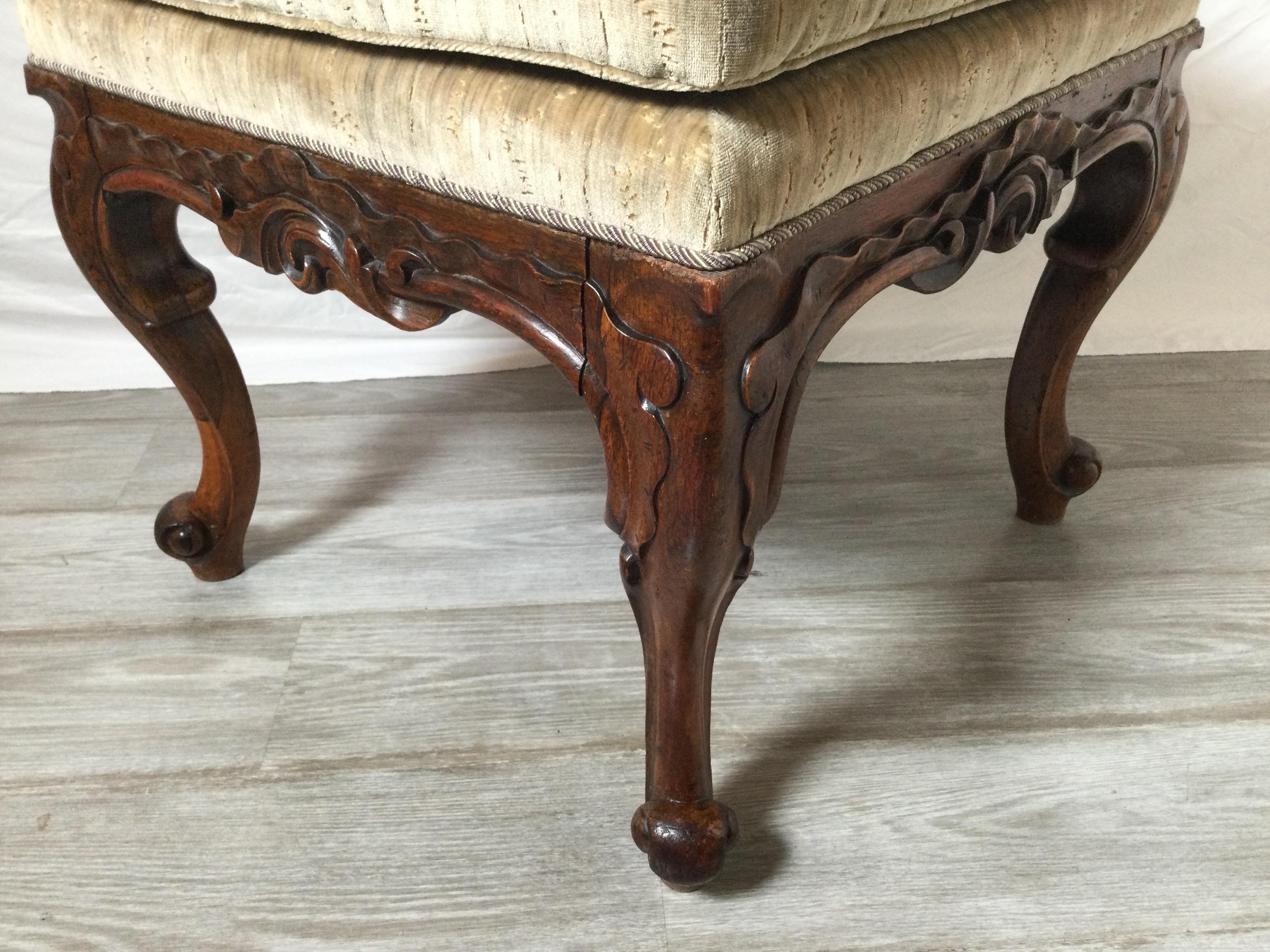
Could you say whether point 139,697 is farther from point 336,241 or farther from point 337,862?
point 336,241

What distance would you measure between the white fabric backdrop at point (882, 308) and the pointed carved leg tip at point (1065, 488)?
38cm

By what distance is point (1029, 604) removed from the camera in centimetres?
95

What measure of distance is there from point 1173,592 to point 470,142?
2.33ft

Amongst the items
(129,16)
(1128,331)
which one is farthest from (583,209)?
(1128,331)

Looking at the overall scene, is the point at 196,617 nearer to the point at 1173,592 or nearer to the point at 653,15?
the point at 653,15

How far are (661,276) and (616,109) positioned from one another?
75 millimetres

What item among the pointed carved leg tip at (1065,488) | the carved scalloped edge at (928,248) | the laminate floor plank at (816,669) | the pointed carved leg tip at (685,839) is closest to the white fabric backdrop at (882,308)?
the pointed carved leg tip at (1065,488)

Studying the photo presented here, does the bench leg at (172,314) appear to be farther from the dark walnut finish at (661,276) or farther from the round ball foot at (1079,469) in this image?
the round ball foot at (1079,469)

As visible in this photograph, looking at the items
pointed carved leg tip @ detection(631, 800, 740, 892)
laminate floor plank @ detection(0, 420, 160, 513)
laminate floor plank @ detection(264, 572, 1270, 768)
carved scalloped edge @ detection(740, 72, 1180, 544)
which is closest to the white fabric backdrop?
laminate floor plank @ detection(0, 420, 160, 513)

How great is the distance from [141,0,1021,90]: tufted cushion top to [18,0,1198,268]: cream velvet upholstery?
0.05 feet

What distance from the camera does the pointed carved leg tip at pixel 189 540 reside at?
96cm

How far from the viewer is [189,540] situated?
956 mm

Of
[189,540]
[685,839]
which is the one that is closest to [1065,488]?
[685,839]

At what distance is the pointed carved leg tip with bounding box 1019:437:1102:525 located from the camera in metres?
1.02
